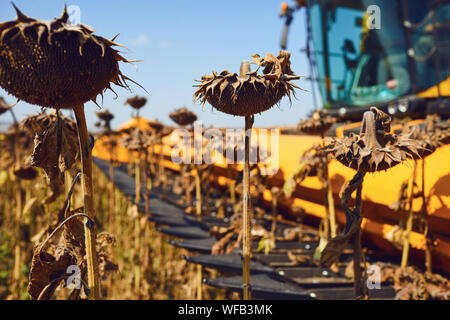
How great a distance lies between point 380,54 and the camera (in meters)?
5.24

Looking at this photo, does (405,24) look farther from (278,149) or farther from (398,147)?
(398,147)

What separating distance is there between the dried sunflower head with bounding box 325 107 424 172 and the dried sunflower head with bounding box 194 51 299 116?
269 mm

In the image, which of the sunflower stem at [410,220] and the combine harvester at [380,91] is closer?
the sunflower stem at [410,220]

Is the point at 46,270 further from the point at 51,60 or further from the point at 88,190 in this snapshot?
the point at 51,60

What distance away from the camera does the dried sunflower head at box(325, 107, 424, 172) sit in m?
1.49

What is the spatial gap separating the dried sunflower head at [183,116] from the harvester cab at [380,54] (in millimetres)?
2006

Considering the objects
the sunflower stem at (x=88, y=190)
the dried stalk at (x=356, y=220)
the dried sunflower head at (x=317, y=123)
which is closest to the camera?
the sunflower stem at (x=88, y=190)

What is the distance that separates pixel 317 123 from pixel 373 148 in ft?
4.66

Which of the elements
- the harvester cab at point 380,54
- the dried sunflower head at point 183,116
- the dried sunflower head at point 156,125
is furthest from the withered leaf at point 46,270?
the dried sunflower head at point 156,125

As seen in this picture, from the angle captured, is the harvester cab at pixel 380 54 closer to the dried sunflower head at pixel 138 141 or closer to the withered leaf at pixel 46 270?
the dried sunflower head at pixel 138 141

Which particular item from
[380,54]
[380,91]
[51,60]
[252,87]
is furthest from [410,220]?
[380,54]

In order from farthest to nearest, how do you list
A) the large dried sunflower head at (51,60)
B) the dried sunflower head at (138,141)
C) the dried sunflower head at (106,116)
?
the dried sunflower head at (106,116) → the dried sunflower head at (138,141) → the large dried sunflower head at (51,60)

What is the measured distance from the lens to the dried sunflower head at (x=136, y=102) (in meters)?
4.50

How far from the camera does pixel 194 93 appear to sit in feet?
5.16
